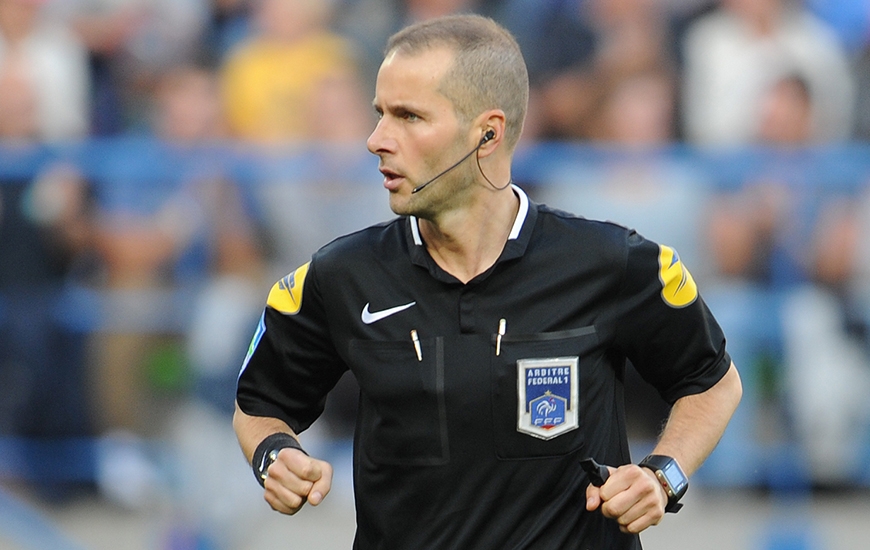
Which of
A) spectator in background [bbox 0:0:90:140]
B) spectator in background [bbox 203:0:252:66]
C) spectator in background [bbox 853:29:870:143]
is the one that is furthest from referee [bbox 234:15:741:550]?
spectator in background [bbox 203:0:252:66]

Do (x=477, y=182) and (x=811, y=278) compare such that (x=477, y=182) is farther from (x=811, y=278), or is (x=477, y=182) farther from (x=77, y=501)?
(x=77, y=501)

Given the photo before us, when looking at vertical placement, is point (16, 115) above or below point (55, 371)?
above

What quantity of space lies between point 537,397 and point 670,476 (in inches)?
15.0

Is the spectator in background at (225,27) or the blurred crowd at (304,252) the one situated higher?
the spectator in background at (225,27)

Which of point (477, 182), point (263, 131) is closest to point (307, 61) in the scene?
point (263, 131)

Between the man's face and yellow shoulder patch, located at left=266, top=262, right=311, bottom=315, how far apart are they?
353mm

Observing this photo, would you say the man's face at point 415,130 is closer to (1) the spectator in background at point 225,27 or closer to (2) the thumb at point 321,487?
(2) the thumb at point 321,487

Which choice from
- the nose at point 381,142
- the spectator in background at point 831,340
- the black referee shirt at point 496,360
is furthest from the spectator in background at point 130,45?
the nose at point 381,142

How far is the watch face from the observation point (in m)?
3.25

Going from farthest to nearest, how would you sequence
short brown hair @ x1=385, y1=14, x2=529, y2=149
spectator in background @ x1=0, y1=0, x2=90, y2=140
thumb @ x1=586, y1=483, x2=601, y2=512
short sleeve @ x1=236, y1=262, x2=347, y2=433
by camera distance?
spectator in background @ x1=0, y1=0, x2=90, y2=140 → short sleeve @ x1=236, y1=262, x2=347, y2=433 → short brown hair @ x1=385, y1=14, x2=529, y2=149 → thumb @ x1=586, y1=483, x2=601, y2=512

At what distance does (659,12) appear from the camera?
802 cm

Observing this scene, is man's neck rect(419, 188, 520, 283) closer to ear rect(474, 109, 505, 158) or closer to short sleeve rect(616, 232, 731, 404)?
ear rect(474, 109, 505, 158)

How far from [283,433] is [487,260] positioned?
2.32ft

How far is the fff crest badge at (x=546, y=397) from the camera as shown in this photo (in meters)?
3.28
